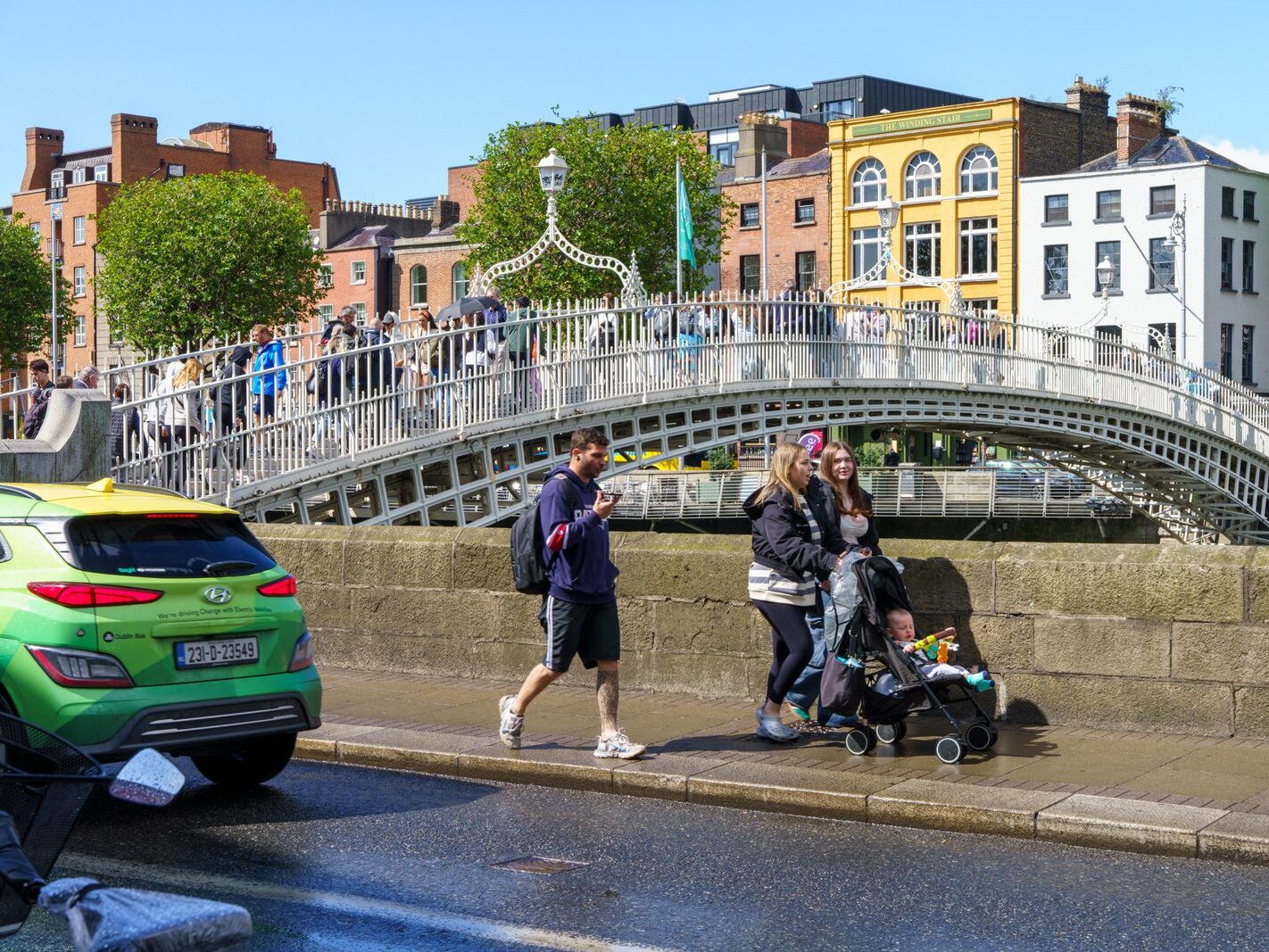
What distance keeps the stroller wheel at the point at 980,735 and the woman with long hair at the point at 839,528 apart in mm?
981

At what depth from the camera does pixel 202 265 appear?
68.5 meters

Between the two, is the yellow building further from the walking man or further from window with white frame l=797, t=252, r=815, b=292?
the walking man

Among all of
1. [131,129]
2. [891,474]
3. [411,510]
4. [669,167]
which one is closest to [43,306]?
[131,129]

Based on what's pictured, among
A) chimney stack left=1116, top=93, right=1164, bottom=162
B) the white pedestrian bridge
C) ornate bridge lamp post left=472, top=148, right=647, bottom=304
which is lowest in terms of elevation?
the white pedestrian bridge

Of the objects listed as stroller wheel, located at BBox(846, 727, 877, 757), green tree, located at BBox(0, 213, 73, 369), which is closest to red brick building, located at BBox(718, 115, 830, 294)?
green tree, located at BBox(0, 213, 73, 369)

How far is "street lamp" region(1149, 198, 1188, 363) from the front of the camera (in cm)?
5538

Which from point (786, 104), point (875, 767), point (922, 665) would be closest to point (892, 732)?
point (922, 665)

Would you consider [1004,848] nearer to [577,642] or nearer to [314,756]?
[577,642]

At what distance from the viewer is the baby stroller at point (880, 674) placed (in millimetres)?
8945

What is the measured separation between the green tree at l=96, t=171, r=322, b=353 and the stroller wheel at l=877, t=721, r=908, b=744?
6124cm

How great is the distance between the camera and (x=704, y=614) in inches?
436

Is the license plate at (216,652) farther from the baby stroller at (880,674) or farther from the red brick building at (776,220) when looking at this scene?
the red brick building at (776,220)

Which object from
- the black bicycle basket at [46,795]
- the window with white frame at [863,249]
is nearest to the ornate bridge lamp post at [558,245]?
the black bicycle basket at [46,795]

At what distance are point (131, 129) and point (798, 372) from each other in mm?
69296
